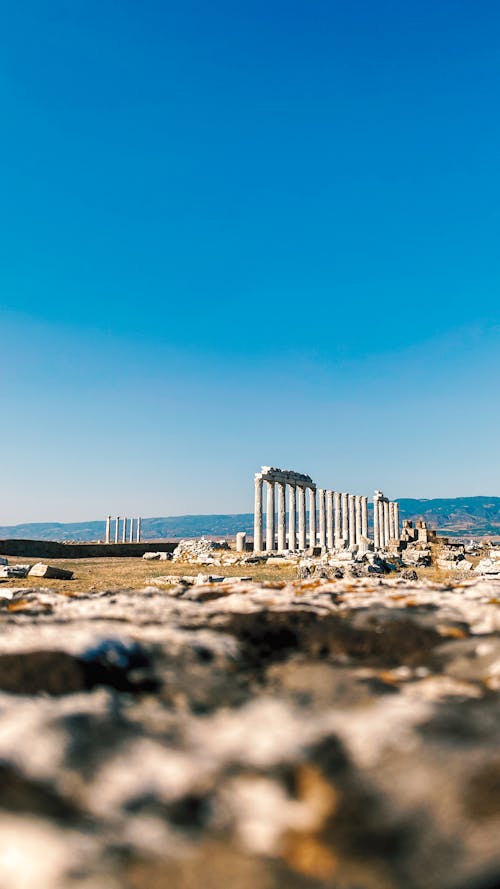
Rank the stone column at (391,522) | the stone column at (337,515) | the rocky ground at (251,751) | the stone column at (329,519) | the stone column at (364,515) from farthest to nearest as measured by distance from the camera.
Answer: the stone column at (391,522)
the stone column at (364,515)
the stone column at (337,515)
the stone column at (329,519)
the rocky ground at (251,751)

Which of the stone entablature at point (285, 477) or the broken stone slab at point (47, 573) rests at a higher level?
the stone entablature at point (285, 477)

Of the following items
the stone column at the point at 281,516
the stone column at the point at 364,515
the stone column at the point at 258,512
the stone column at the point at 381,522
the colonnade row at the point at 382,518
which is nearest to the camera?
the stone column at the point at 258,512

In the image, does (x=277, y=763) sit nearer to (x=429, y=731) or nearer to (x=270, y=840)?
(x=270, y=840)

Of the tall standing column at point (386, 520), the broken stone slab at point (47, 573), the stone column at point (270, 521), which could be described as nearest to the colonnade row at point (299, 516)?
the stone column at point (270, 521)

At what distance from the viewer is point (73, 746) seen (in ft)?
6.42

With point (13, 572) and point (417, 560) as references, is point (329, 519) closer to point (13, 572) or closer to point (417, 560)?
point (417, 560)

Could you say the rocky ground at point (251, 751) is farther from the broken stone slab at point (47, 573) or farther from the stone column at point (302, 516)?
the stone column at point (302, 516)

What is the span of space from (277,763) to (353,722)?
1.20 feet

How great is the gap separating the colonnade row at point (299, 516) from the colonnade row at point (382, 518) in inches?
215

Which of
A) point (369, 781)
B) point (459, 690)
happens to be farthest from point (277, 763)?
point (459, 690)

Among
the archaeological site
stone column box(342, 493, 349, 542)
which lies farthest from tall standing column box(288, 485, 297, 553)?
the archaeological site

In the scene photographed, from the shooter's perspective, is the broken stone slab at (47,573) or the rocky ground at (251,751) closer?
the rocky ground at (251,751)

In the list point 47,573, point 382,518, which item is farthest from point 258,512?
point 382,518

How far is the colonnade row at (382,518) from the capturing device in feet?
236
